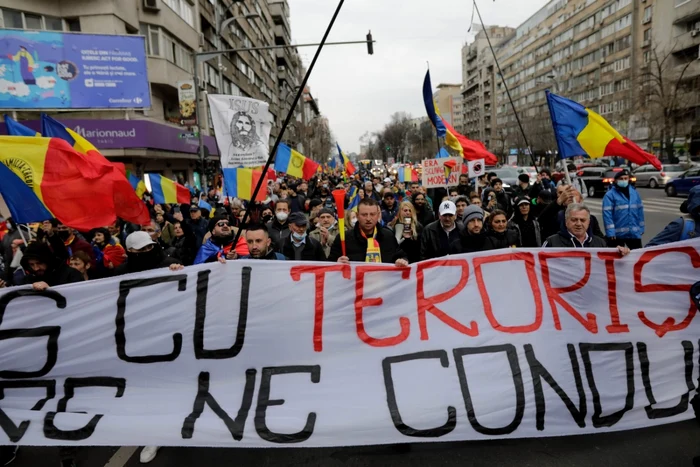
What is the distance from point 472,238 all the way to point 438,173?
19.5 feet

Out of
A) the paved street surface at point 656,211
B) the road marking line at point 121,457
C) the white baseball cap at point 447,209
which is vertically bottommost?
the road marking line at point 121,457

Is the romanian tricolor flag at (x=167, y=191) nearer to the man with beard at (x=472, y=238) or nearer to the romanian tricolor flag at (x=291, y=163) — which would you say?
the romanian tricolor flag at (x=291, y=163)

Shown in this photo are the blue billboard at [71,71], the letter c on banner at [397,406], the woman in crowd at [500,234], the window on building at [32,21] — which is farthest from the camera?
the window on building at [32,21]

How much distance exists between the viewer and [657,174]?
2620cm

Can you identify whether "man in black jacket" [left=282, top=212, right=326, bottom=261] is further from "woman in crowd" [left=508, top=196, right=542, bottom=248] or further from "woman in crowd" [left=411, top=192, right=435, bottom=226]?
"woman in crowd" [left=411, top=192, right=435, bottom=226]

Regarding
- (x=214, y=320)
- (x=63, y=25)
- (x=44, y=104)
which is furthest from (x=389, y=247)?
(x=63, y=25)

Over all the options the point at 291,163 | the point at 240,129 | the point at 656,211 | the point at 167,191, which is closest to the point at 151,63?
the point at 291,163

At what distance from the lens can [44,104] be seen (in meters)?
14.4

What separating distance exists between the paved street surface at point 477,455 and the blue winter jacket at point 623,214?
3.52 meters

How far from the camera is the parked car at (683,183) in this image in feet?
67.5

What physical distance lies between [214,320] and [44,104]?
573 inches

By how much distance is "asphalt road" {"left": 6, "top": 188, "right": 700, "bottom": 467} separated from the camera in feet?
9.93

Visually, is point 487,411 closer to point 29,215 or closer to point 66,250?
point 29,215

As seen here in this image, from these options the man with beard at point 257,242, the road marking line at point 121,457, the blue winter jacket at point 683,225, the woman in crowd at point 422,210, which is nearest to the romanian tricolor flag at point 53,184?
the man with beard at point 257,242
